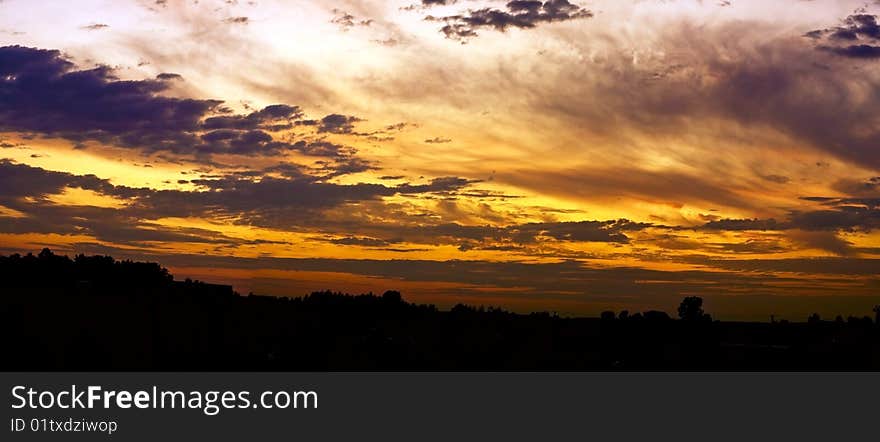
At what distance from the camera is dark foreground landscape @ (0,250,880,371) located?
119ft

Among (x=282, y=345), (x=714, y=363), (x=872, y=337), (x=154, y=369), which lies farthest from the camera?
(x=872, y=337)

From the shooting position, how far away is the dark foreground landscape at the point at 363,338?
36312 mm

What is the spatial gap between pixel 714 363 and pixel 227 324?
68.9 feet

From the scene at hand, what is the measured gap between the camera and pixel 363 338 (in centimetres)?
4319

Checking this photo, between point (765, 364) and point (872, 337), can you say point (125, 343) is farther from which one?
point (872, 337)

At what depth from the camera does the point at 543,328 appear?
176 feet

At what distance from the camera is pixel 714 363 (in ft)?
142
